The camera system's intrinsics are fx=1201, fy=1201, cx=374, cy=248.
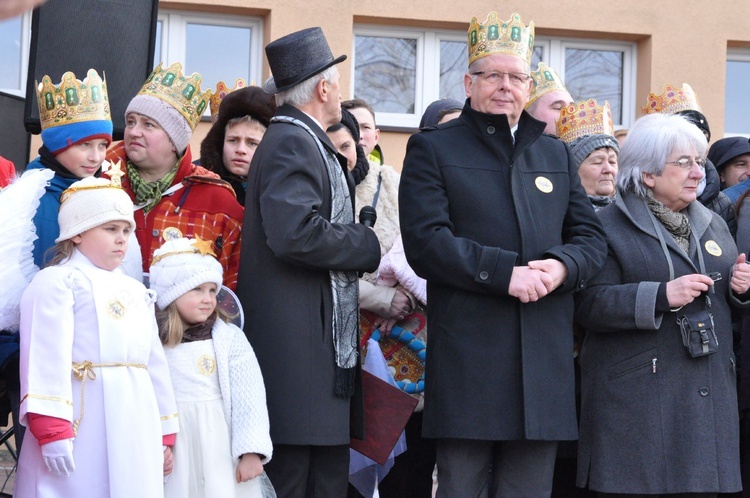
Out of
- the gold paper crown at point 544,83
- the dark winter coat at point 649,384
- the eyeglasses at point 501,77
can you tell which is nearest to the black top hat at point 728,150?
the gold paper crown at point 544,83

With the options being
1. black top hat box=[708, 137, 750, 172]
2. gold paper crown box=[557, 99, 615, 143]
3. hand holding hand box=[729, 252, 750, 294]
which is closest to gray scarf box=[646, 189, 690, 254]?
hand holding hand box=[729, 252, 750, 294]

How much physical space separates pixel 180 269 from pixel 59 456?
0.86 metres

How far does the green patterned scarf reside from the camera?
15.9 ft

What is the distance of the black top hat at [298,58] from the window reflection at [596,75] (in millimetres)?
6761

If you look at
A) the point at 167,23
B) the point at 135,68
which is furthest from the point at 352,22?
the point at 135,68

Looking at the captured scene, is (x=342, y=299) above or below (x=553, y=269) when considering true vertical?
below

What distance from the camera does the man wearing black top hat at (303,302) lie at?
4.22m

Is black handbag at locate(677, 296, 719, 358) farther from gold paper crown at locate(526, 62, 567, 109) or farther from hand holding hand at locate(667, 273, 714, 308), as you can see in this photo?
gold paper crown at locate(526, 62, 567, 109)

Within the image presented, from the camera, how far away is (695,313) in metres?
4.82

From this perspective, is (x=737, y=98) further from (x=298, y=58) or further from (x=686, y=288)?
(x=298, y=58)

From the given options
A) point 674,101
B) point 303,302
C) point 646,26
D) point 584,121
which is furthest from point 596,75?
point 303,302

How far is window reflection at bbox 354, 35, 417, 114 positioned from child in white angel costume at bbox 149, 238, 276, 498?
20.8 ft

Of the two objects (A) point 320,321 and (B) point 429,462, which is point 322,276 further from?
(B) point 429,462

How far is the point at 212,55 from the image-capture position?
1035 cm
